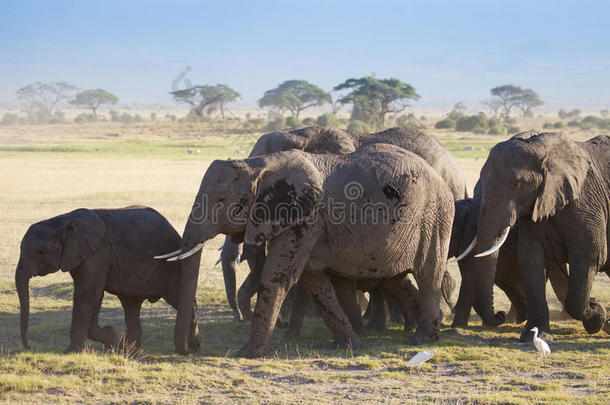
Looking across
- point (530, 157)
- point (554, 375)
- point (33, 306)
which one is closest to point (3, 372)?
point (33, 306)

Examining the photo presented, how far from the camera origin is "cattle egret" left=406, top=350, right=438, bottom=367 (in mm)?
7440

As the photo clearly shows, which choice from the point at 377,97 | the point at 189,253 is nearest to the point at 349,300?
the point at 189,253

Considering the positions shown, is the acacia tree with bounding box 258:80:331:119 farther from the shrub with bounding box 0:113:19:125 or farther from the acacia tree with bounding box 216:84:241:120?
the shrub with bounding box 0:113:19:125

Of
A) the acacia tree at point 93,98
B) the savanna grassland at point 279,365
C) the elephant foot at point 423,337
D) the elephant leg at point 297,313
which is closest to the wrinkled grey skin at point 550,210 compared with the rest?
the savanna grassland at point 279,365

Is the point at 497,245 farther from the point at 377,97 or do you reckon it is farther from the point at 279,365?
the point at 377,97

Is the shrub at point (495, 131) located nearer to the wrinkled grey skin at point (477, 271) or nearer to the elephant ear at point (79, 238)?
the wrinkled grey skin at point (477, 271)

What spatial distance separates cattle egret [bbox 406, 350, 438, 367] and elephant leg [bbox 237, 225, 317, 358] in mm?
1358

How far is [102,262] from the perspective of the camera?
7.94 metres

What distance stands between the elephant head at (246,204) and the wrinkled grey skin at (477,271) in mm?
2520

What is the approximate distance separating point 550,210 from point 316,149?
321cm

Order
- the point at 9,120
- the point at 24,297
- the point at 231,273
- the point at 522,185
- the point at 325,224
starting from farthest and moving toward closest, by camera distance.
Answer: the point at 9,120 → the point at 231,273 → the point at 522,185 → the point at 325,224 → the point at 24,297

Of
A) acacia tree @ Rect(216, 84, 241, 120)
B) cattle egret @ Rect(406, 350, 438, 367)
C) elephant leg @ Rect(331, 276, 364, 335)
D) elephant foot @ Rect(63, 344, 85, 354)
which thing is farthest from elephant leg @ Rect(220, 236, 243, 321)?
acacia tree @ Rect(216, 84, 241, 120)

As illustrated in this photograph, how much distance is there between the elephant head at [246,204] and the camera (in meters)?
7.67

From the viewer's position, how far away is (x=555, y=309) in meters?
11.3
